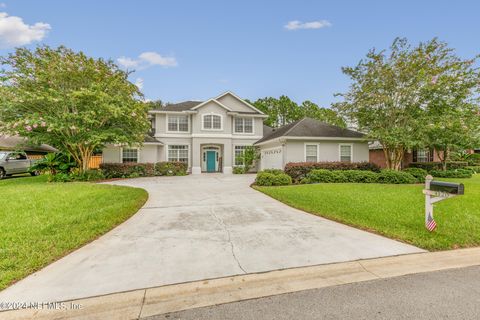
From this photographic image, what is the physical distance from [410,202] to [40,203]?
11692mm

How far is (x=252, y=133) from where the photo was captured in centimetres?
2153

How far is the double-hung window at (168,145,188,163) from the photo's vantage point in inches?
783

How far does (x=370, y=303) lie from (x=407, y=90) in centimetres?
1499

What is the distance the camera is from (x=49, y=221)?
5.48 meters

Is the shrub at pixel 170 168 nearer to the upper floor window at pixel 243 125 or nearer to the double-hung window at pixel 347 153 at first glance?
the upper floor window at pixel 243 125

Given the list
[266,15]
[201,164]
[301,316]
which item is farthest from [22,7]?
[301,316]

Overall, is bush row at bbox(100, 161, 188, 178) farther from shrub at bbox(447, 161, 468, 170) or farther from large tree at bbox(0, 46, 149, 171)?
shrub at bbox(447, 161, 468, 170)

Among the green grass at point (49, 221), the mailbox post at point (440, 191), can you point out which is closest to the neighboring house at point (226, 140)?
the green grass at point (49, 221)

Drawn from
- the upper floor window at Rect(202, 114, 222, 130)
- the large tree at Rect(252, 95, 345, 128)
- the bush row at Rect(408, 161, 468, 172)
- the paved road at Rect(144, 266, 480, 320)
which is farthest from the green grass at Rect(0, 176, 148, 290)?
Answer: the large tree at Rect(252, 95, 345, 128)

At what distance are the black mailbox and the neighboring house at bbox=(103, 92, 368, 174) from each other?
36.4ft

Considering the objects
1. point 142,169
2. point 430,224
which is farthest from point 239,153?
point 430,224

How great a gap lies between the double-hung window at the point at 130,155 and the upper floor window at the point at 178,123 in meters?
3.39

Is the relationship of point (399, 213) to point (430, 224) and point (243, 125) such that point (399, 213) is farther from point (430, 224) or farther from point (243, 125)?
point (243, 125)

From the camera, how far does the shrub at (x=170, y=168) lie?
59.5ft
